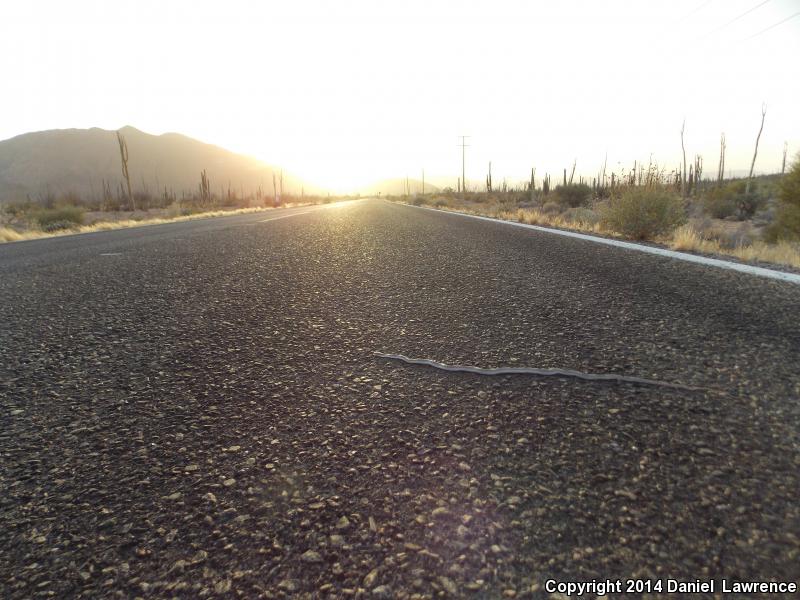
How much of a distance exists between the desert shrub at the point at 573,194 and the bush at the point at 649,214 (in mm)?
23367

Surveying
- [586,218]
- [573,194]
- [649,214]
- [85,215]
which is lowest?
[586,218]

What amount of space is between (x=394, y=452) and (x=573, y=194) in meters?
36.1

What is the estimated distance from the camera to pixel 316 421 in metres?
1.51

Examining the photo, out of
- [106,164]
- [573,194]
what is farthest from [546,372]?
[106,164]

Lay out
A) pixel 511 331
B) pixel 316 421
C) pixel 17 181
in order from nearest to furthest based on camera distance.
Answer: pixel 316 421 → pixel 511 331 → pixel 17 181

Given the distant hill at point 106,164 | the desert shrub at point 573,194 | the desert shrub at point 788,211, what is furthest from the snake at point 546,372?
the distant hill at point 106,164

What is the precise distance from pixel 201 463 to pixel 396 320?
5.39ft

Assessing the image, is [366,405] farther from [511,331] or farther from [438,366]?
[511,331]

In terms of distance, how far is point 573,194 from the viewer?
111ft

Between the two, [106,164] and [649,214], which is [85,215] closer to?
[649,214]

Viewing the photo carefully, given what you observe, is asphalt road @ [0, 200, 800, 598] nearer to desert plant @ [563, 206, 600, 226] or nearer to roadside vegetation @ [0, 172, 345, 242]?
desert plant @ [563, 206, 600, 226]

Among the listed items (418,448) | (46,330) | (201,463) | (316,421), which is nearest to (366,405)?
(316,421)

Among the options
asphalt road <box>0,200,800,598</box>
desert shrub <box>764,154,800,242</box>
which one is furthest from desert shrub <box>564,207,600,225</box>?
asphalt road <box>0,200,800,598</box>

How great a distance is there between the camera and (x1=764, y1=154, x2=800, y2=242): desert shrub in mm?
13922
